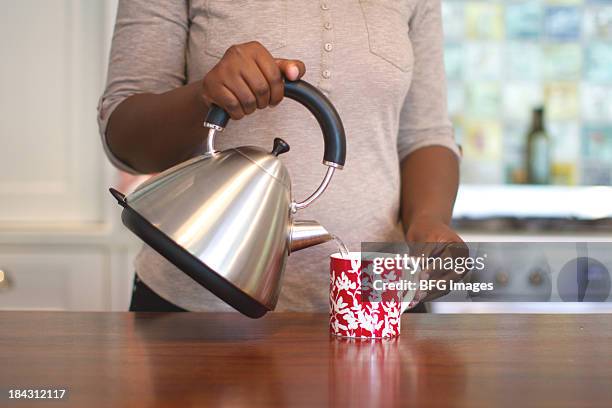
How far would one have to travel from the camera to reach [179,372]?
0.69 m

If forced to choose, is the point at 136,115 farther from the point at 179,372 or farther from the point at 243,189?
the point at 179,372

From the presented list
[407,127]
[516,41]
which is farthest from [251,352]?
[516,41]

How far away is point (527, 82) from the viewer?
2.45 meters

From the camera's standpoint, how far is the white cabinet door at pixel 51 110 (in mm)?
2131

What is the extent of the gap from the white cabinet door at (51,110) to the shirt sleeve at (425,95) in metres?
1.12

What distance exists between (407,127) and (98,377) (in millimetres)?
700

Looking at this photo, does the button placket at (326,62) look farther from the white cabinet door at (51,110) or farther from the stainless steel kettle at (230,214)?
the white cabinet door at (51,110)

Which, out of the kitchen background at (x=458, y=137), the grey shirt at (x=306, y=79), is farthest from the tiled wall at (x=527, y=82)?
the grey shirt at (x=306, y=79)

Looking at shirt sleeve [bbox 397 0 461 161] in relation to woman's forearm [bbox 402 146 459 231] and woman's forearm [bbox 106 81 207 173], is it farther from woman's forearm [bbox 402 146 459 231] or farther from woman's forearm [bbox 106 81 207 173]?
woman's forearm [bbox 106 81 207 173]

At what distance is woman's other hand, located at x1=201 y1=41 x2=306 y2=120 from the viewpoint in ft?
2.64

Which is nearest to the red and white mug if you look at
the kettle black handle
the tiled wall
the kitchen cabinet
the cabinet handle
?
the kettle black handle

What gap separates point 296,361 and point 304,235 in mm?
174

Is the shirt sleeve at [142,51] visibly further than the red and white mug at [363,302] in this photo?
Yes

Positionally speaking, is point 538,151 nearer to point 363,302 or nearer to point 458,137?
point 458,137
